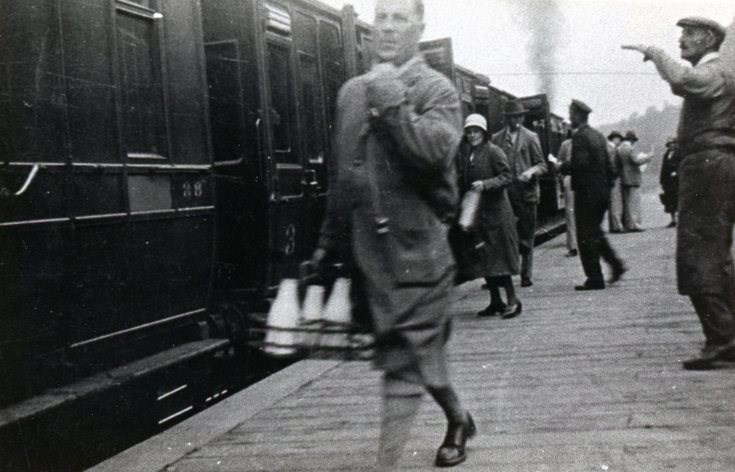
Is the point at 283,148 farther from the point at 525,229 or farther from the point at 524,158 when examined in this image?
the point at 525,229

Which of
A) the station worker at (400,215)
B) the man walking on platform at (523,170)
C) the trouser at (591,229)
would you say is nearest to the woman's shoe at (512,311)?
the trouser at (591,229)

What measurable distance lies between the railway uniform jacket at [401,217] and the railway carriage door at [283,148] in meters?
4.98

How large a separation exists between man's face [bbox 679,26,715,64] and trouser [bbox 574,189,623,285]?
4.61 meters

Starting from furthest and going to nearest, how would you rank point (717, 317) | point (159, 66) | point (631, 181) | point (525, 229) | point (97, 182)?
point (631, 181)
point (525, 229)
point (159, 66)
point (717, 317)
point (97, 182)

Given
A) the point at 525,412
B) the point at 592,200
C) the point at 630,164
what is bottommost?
the point at 525,412

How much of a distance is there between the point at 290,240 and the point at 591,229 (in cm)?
364

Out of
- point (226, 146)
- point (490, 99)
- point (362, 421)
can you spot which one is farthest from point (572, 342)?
point (490, 99)

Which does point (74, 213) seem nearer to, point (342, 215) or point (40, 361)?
point (40, 361)

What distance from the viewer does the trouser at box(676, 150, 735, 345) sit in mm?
6367

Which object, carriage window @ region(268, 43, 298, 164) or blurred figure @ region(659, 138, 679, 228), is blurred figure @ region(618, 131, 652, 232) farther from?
carriage window @ region(268, 43, 298, 164)

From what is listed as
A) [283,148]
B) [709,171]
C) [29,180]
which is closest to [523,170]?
[283,148]

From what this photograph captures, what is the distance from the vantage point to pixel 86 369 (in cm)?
587

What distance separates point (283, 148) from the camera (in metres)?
9.49

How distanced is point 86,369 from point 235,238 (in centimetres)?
331
